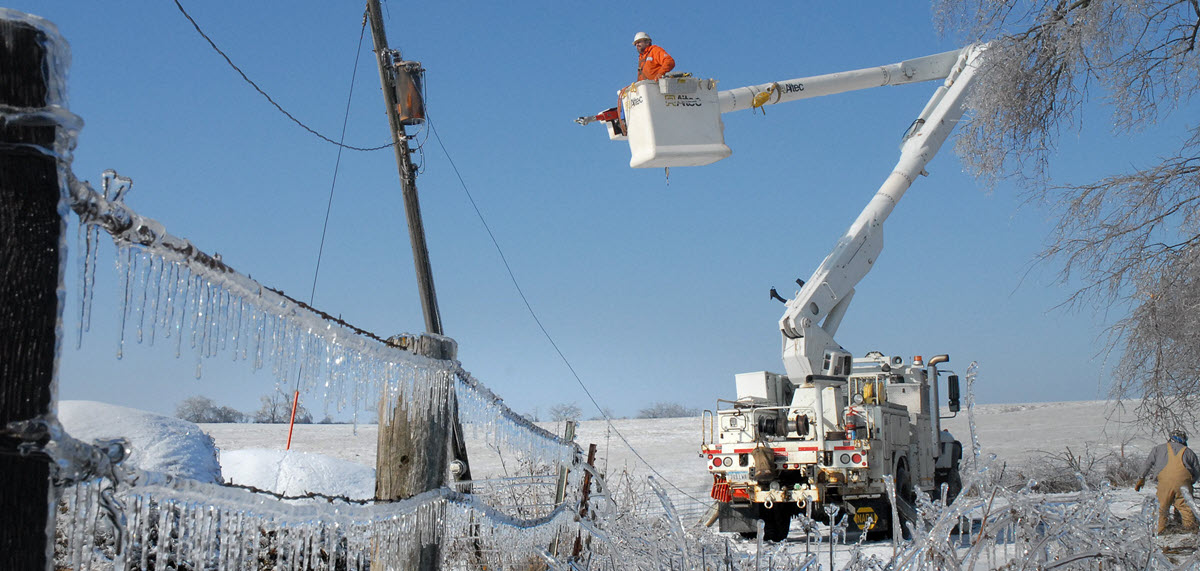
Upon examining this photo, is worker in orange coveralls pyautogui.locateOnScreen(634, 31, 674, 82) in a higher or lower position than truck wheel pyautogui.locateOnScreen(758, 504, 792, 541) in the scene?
higher

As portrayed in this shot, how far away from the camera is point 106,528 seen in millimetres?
2119

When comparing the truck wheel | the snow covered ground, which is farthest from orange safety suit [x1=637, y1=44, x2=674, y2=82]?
the truck wheel

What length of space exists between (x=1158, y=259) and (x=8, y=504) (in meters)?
7.97

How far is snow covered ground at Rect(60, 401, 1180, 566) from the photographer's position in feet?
24.5

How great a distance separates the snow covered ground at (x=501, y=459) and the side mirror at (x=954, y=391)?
3.64ft

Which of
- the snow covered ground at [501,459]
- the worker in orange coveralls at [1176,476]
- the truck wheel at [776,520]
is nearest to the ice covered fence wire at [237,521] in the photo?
the snow covered ground at [501,459]

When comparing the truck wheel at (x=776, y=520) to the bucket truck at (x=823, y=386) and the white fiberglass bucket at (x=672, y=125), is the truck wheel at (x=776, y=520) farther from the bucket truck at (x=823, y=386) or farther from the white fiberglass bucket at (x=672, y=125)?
the white fiberglass bucket at (x=672, y=125)

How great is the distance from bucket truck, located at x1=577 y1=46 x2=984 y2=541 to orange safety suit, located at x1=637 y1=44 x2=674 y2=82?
0.50 ft

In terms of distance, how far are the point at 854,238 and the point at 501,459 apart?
8.29 meters

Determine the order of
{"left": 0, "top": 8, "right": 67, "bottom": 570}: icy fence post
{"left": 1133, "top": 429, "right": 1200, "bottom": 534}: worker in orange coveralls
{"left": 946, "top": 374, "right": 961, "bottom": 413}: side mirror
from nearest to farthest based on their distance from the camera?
{"left": 0, "top": 8, "right": 67, "bottom": 570}: icy fence post → {"left": 1133, "top": 429, "right": 1200, "bottom": 534}: worker in orange coveralls → {"left": 946, "top": 374, "right": 961, "bottom": 413}: side mirror

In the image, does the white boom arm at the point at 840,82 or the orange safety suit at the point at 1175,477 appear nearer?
the orange safety suit at the point at 1175,477

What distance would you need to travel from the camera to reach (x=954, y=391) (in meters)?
15.1

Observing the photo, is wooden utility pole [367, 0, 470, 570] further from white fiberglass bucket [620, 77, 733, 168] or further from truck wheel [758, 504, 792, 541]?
truck wheel [758, 504, 792, 541]

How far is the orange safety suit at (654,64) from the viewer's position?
1116cm
